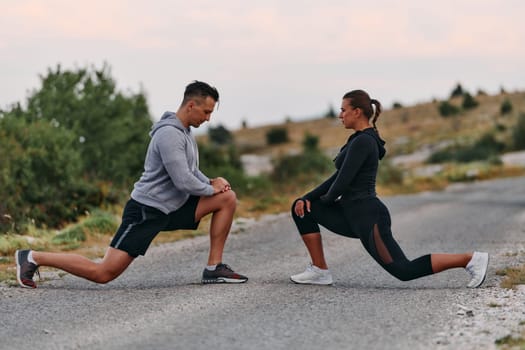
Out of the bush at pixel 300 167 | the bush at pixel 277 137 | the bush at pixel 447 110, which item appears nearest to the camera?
the bush at pixel 300 167

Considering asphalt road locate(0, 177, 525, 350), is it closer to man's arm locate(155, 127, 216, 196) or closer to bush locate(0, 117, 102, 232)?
man's arm locate(155, 127, 216, 196)

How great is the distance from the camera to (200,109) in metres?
7.14

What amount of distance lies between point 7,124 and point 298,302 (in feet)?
35.5

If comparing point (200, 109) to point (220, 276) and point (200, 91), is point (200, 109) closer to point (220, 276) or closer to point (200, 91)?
point (200, 91)

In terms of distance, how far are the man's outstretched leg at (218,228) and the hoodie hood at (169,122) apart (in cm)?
70

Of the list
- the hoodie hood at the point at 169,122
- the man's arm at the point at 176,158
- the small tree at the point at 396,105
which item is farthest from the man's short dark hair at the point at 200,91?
the small tree at the point at 396,105

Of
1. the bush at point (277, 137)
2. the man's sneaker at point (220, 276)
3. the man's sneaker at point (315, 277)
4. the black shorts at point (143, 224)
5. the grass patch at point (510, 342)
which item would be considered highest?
the bush at point (277, 137)

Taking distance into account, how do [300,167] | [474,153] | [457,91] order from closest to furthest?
[300,167]
[474,153]
[457,91]

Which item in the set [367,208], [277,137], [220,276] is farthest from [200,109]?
[277,137]

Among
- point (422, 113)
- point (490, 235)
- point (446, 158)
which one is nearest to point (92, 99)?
point (490, 235)

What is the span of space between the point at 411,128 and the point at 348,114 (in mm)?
66399

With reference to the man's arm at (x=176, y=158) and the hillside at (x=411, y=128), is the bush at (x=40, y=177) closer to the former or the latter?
the man's arm at (x=176, y=158)

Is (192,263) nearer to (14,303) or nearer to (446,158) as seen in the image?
(14,303)

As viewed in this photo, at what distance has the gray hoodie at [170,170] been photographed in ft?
23.2
